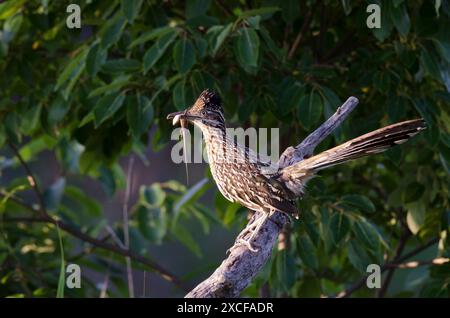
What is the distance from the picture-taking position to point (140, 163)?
11367mm

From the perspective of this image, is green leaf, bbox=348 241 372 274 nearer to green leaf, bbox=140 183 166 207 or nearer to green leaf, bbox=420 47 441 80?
green leaf, bbox=420 47 441 80

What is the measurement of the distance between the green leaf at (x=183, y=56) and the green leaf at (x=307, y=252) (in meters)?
1.13

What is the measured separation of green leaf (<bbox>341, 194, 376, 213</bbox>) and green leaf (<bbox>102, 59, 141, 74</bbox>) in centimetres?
122

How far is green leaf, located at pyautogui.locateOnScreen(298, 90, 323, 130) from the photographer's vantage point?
4449 mm

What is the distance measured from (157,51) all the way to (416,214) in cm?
168

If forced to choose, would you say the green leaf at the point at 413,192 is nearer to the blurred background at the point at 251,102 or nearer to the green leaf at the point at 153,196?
the blurred background at the point at 251,102

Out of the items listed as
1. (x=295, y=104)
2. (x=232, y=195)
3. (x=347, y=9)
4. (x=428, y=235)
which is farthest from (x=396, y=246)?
(x=232, y=195)

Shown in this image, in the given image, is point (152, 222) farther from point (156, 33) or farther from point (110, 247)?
point (156, 33)

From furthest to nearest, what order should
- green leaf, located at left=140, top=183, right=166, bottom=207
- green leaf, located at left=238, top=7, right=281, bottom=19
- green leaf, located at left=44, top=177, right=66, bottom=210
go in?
green leaf, located at left=140, top=183, right=166, bottom=207 → green leaf, located at left=44, top=177, right=66, bottom=210 → green leaf, located at left=238, top=7, right=281, bottom=19

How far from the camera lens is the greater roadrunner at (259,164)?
343cm

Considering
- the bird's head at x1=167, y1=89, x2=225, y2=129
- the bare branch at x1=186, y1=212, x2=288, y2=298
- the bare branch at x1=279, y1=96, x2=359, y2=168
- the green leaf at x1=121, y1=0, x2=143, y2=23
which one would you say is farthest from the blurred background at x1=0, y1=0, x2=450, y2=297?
the bare branch at x1=186, y1=212, x2=288, y2=298

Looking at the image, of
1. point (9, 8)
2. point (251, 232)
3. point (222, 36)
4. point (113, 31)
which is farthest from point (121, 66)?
point (251, 232)

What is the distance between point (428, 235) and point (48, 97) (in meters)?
2.25
